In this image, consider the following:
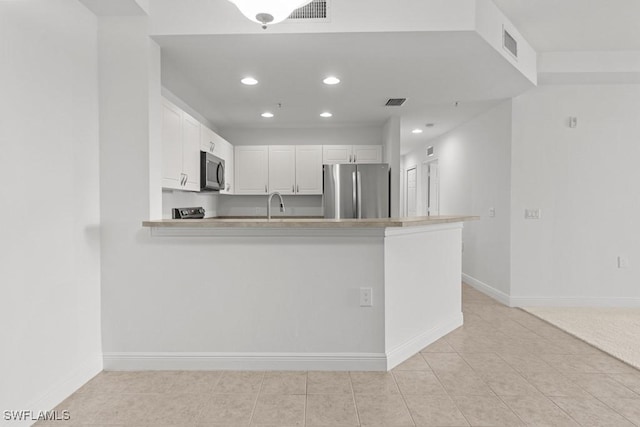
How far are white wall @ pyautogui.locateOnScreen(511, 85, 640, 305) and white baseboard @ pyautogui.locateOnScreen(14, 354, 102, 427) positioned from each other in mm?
4030

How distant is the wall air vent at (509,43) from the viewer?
294 centimetres

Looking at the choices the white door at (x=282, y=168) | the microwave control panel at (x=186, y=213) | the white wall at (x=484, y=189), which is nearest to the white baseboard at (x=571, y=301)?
the white wall at (x=484, y=189)

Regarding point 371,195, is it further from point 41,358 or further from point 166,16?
point 41,358

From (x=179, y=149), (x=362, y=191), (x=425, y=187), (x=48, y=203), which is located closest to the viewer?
(x=48, y=203)

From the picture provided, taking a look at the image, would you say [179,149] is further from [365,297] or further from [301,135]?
[301,135]

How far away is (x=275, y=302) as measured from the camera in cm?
252

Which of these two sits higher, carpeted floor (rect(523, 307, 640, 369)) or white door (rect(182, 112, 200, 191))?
white door (rect(182, 112, 200, 191))

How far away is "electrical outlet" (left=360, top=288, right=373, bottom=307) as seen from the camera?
2.51m

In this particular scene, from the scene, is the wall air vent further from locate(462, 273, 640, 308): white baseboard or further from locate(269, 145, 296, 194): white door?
locate(269, 145, 296, 194): white door

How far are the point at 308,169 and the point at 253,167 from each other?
0.81m

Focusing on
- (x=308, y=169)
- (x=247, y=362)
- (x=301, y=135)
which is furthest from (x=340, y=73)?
(x=301, y=135)

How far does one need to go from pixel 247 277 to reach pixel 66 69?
1.64 meters

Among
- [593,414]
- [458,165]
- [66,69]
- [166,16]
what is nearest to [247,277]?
[66,69]

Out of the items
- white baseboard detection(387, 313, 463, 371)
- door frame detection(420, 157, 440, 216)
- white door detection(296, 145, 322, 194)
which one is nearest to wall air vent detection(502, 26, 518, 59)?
white baseboard detection(387, 313, 463, 371)
